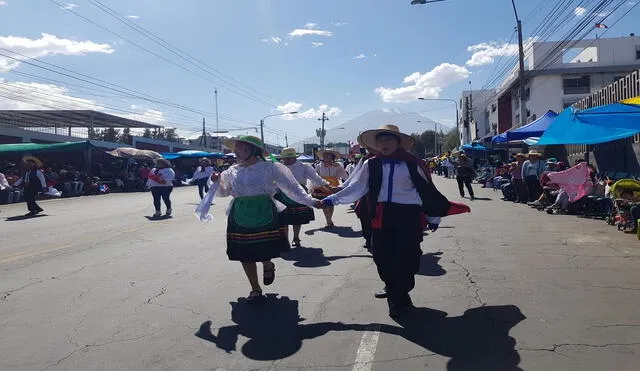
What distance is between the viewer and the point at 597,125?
10.8 meters

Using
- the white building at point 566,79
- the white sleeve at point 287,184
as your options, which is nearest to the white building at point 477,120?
the white building at point 566,79

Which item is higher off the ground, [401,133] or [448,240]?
[401,133]

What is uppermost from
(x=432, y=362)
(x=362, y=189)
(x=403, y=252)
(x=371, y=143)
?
(x=371, y=143)

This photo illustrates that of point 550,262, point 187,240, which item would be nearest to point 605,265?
point 550,262

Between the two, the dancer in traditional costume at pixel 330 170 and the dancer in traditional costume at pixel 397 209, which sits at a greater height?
the dancer in traditional costume at pixel 330 170

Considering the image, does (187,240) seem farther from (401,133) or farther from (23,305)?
(401,133)

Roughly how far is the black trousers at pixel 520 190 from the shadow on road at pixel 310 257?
32.8 feet

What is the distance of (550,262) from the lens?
707cm

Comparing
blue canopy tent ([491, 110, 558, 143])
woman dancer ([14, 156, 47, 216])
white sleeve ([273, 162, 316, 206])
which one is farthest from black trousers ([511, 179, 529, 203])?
woman dancer ([14, 156, 47, 216])

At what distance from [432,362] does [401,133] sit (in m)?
2.18

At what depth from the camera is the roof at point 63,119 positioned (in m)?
38.5

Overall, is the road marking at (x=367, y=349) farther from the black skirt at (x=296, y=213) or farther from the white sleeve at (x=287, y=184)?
the black skirt at (x=296, y=213)

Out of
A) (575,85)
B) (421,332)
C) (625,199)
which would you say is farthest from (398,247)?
(575,85)

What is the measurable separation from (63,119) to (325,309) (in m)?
42.8
